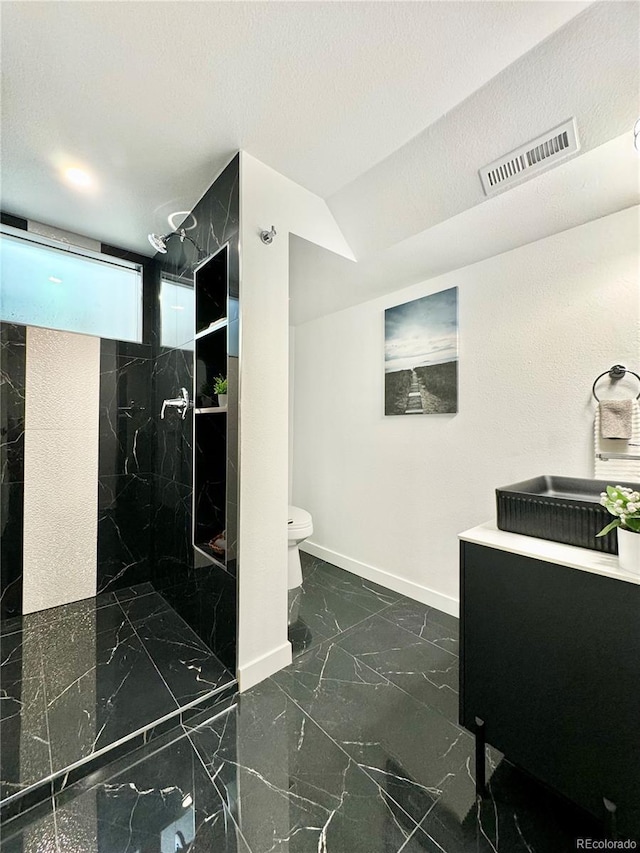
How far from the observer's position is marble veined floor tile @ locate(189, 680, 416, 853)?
1.06 metres

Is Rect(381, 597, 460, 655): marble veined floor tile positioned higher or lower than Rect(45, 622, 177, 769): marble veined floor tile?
lower

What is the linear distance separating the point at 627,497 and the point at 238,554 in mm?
1479

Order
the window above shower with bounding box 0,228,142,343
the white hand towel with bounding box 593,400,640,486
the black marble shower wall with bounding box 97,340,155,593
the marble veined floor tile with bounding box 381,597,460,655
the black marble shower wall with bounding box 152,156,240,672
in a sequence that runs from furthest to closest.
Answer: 1. the black marble shower wall with bounding box 97,340,155,593
2. the window above shower with bounding box 0,228,142,343
3. the marble veined floor tile with bounding box 381,597,460,655
4. the black marble shower wall with bounding box 152,156,240,672
5. the white hand towel with bounding box 593,400,640,486

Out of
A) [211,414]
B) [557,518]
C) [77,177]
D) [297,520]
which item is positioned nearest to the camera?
[557,518]

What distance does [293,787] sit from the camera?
1.21m

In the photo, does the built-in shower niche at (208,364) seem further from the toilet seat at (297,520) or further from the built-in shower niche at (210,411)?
the toilet seat at (297,520)

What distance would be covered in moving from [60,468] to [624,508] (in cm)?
298

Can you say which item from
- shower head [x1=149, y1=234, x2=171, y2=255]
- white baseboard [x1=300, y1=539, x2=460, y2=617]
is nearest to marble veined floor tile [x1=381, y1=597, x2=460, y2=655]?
white baseboard [x1=300, y1=539, x2=460, y2=617]

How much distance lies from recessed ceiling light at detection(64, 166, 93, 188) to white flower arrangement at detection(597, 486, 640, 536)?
2678mm

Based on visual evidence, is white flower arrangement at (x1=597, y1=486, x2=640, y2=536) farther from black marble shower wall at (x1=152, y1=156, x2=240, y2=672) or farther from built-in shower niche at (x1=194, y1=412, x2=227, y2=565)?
built-in shower niche at (x1=194, y1=412, x2=227, y2=565)

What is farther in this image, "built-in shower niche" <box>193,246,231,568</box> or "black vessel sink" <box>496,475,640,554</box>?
"built-in shower niche" <box>193,246,231,568</box>

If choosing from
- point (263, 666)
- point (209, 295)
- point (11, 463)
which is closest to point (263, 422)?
point (209, 295)

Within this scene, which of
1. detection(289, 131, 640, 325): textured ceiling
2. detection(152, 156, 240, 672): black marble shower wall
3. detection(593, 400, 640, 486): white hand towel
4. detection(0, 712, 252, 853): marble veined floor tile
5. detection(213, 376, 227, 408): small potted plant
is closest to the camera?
detection(0, 712, 252, 853): marble veined floor tile

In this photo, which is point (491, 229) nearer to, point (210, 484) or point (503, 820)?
point (210, 484)
